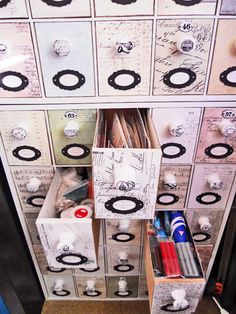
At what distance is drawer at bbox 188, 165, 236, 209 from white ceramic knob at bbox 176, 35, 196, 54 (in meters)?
0.41

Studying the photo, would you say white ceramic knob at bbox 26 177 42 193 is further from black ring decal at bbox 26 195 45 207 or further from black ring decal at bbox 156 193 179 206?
black ring decal at bbox 156 193 179 206

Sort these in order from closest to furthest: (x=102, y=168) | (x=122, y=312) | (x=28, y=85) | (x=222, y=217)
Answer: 1. (x=102, y=168)
2. (x=28, y=85)
3. (x=222, y=217)
4. (x=122, y=312)

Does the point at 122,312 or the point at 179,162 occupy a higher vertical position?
the point at 179,162

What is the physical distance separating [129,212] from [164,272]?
0.23 meters

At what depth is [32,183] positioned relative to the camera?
1030 millimetres

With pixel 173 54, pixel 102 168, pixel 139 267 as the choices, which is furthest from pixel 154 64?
pixel 139 267

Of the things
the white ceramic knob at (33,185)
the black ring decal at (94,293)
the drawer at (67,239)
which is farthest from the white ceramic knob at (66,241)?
the black ring decal at (94,293)

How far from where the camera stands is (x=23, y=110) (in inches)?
35.3

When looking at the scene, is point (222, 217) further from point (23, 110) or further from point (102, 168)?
point (23, 110)

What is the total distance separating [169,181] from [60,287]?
80cm

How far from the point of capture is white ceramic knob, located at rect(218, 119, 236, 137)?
884mm

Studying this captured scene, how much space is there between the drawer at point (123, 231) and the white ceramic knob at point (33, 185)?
0.97ft

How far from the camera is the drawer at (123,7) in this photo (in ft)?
2.38

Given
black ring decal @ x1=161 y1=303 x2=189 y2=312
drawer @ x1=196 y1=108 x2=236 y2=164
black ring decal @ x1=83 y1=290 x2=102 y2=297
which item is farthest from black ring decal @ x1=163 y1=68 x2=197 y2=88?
black ring decal @ x1=83 y1=290 x2=102 y2=297
